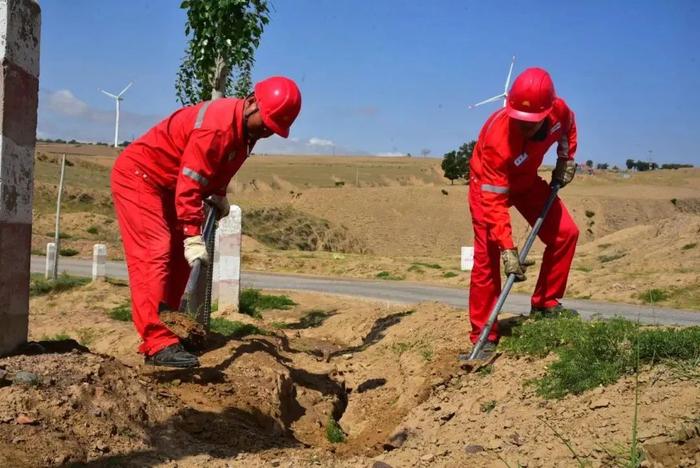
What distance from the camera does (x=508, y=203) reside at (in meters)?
Result: 5.62

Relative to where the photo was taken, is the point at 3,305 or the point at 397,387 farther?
the point at 397,387

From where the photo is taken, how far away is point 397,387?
5891mm

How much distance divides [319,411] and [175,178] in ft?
7.01

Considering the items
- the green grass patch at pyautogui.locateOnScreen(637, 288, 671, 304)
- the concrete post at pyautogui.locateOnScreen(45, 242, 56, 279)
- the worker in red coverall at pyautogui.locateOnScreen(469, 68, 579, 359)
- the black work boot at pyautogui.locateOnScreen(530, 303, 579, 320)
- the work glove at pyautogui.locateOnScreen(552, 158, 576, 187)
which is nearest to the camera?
the worker in red coverall at pyautogui.locateOnScreen(469, 68, 579, 359)

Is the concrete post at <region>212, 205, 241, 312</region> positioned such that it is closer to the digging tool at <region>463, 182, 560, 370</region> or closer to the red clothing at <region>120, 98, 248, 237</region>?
the red clothing at <region>120, 98, 248, 237</region>

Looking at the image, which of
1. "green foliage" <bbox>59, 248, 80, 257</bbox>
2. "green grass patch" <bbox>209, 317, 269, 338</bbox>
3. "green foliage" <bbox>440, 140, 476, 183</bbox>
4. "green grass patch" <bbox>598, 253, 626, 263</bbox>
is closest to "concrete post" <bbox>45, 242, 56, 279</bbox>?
"green grass patch" <bbox>209, 317, 269, 338</bbox>

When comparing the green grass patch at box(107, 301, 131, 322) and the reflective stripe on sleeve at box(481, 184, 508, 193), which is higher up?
the reflective stripe on sleeve at box(481, 184, 508, 193)

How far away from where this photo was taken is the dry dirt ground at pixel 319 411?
3.42 m

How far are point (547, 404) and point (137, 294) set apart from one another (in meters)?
2.73

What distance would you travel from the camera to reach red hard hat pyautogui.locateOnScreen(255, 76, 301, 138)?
4.93m

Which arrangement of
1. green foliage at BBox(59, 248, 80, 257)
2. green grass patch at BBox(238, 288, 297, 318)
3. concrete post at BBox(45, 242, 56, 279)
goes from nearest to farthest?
green grass patch at BBox(238, 288, 297, 318) < concrete post at BBox(45, 242, 56, 279) < green foliage at BBox(59, 248, 80, 257)

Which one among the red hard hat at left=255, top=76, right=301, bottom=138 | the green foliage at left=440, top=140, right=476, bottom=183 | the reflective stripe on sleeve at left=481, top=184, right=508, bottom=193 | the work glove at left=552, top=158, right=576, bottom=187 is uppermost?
the green foliage at left=440, top=140, right=476, bottom=183

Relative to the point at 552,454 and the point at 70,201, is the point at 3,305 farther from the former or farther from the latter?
the point at 70,201

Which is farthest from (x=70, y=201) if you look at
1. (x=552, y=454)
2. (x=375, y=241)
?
(x=552, y=454)
